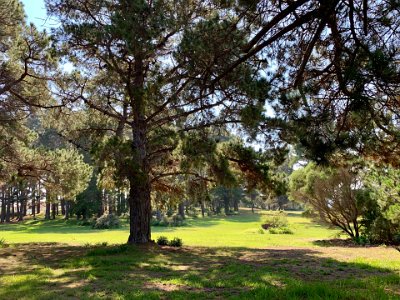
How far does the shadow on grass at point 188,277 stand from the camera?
584 cm

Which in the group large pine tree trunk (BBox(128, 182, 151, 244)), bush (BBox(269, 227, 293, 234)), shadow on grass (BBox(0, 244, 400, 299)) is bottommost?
bush (BBox(269, 227, 293, 234))

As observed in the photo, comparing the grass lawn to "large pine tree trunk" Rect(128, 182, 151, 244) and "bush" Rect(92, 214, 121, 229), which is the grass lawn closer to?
"large pine tree trunk" Rect(128, 182, 151, 244)

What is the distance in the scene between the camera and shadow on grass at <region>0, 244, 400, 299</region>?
5.84 m

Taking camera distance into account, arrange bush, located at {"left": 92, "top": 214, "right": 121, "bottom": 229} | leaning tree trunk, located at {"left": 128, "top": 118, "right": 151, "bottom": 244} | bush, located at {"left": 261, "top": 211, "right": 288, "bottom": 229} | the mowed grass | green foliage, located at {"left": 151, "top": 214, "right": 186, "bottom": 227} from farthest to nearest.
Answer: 1. green foliage, located at {"left": 151, "top": 214, "right": 186, "bottom": 227}
2. bush, located at {"left": 92, "top": 214, "right": 121, "bottom": 229}
3. bush, located at {"left": 261, "top": 211, "right": 288, "bottom": 229}
4. the mowed grass
5. leaning tree trunk, located at {"left": 128, "top": 118, "right": 151, "bottom": 244}

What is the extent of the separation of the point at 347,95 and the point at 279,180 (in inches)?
216

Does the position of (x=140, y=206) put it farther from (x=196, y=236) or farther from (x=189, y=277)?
(x=196, y=236)

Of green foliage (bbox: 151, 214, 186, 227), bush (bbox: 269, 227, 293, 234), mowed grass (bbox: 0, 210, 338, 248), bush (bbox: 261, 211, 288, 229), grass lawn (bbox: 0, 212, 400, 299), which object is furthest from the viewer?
green foliage (bbox: 151, 214, 186, 227)

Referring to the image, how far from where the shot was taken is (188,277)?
24.9ft

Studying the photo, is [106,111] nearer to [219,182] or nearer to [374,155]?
[219,182]

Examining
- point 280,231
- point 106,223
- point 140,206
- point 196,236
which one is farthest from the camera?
point 106,223

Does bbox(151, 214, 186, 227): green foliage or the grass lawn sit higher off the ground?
the grass lawn

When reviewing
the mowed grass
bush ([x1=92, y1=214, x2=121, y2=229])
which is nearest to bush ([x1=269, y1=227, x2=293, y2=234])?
the mowed grass

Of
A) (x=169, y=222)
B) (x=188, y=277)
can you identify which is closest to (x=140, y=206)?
(x=188, y=277)

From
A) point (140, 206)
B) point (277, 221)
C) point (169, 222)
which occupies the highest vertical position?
point (140, 206)
